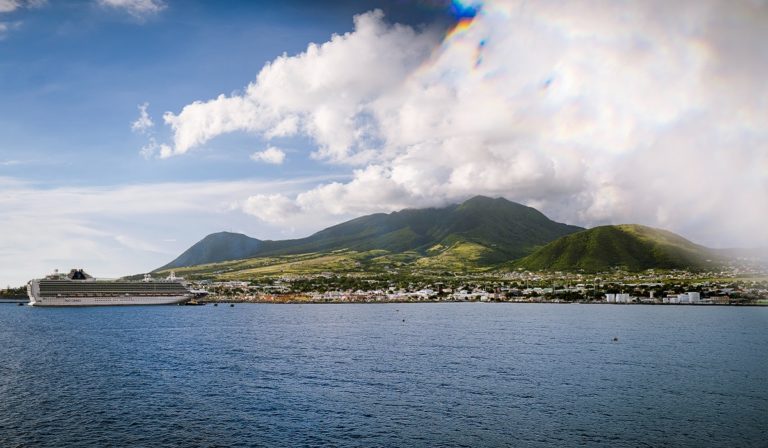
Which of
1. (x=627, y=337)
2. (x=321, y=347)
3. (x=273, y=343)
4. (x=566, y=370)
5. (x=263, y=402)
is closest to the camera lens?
(x=263, y=402)

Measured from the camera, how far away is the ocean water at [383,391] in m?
46.1

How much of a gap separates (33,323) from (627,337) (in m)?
180

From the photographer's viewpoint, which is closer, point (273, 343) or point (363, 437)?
point (363, 437)

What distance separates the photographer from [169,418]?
167ft

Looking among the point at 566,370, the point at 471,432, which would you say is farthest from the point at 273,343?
the point at 471,432

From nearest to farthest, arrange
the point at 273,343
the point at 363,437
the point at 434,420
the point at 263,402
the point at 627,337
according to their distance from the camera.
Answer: the point at 363,437 → the point at 434,420 → the point at 263,402 → the point at 273,343 → the point at 627,337

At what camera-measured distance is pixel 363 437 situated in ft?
149

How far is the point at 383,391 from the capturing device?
208 feet

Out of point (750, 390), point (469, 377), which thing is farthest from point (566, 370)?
point (750, 390)

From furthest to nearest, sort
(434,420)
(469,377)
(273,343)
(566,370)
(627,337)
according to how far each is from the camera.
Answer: (627,337) → (273,343) → (566,370) → (469,377) → (434,420)

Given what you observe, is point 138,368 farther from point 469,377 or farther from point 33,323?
point 33,323

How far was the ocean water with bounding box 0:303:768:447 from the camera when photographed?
151 feet

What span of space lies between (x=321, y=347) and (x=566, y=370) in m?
49.2

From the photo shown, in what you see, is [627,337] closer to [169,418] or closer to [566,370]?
[566,370]
